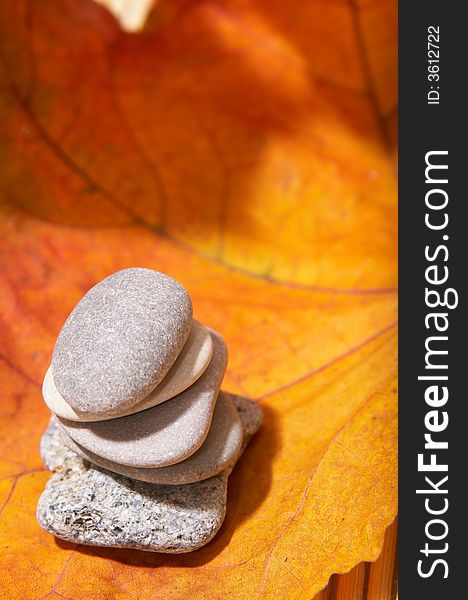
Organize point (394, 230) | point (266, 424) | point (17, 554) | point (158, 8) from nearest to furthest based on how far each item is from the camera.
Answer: point (17, 554) < point (266, 424) < point (394, 230) < point (158, 8)

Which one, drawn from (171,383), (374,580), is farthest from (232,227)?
(374,580)

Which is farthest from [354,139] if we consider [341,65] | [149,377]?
[149,377]

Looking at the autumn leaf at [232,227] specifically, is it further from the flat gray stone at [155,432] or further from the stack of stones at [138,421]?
the flat gray stone at [155,432]

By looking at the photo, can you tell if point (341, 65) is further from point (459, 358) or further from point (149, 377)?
point (149, 377)

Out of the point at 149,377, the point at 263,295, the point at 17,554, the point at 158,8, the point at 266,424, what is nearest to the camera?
the point at 149,377

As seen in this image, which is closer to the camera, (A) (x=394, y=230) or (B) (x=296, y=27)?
(A) (x=394, y=230)

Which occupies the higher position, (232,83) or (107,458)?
(232,83)
